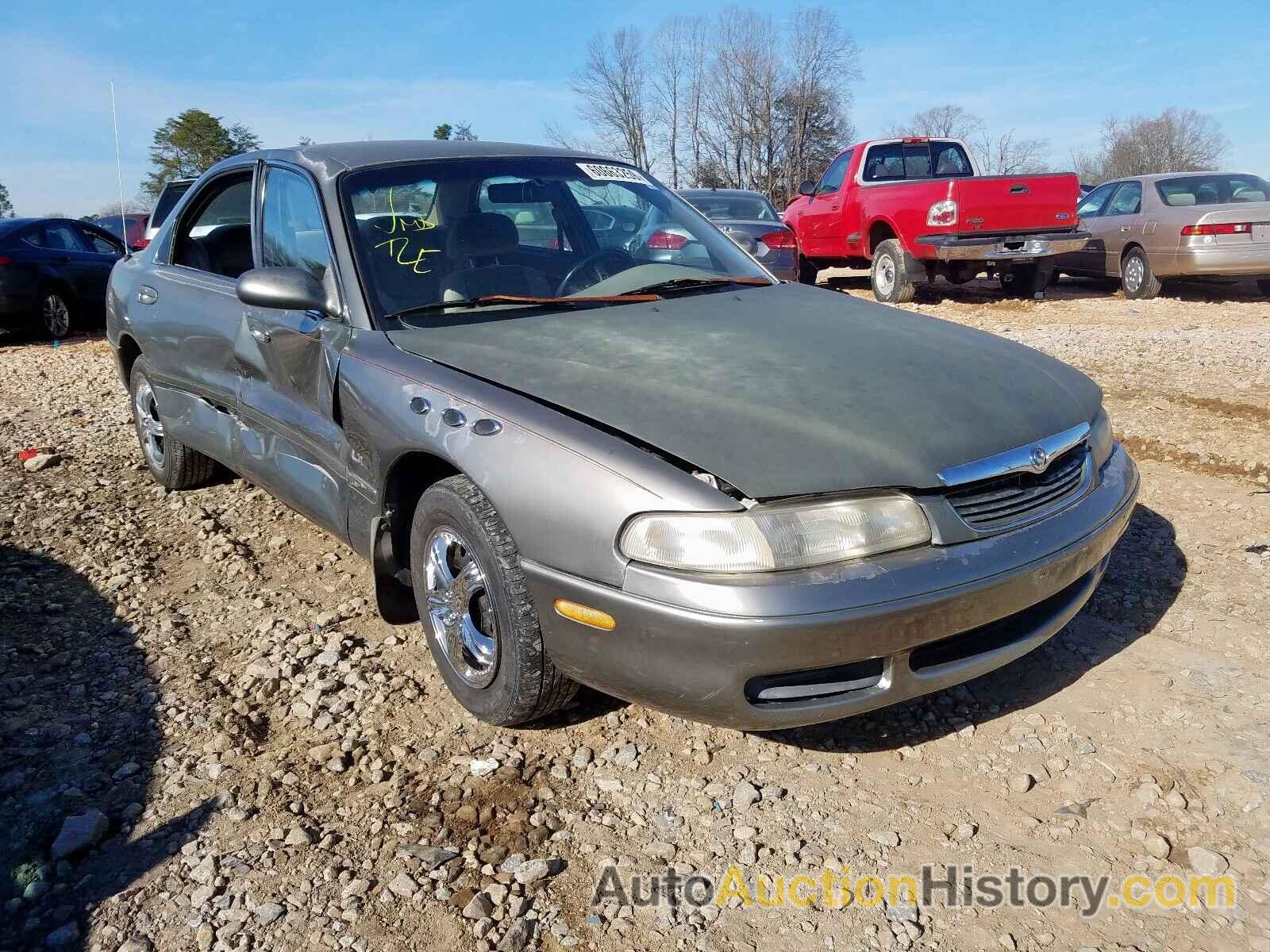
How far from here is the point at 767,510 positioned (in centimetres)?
219

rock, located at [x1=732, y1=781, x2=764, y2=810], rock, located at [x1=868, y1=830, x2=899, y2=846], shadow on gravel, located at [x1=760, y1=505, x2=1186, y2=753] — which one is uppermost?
shadow on gravel, located at [x1=760, y1=505, x2=1186, y2=753]

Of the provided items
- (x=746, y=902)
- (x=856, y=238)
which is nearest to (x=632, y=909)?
(x=746, y=902)

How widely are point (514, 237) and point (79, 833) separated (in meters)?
2.18

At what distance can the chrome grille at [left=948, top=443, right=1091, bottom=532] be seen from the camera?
7.77 feet

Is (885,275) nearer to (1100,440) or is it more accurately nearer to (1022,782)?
(1100,440)

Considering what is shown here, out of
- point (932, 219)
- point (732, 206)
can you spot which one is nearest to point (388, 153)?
point (932, 219)

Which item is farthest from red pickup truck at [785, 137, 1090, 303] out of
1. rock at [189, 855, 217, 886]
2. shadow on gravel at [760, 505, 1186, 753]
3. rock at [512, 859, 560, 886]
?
rock at [189, 855, 217, 886]

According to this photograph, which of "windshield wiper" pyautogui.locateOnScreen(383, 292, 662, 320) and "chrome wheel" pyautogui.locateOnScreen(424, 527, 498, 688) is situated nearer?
"chrome wheel" pyautogui.locateOnScreen(424, 527, 498, 688)

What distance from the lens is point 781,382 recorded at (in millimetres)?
2605

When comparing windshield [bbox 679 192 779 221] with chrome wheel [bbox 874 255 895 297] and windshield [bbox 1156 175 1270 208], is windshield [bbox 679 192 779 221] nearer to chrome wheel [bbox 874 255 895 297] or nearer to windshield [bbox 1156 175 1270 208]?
chrome wheel [bbox 874 255 895 297]

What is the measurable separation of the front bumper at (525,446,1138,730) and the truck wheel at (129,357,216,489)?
312cm

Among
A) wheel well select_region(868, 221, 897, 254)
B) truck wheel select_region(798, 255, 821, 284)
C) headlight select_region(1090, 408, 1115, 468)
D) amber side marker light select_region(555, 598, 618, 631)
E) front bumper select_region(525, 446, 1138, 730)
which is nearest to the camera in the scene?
front bumper select_region(525, 446, 1138, 730)

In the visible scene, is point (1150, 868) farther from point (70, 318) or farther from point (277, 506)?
point (70, 318)

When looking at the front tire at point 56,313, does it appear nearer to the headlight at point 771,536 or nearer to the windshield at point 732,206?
the windshield at point 732,206
